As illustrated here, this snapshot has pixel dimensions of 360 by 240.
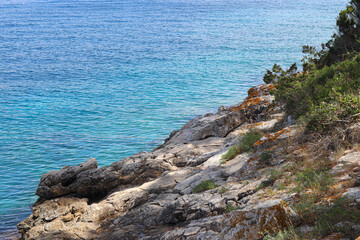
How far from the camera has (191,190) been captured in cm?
915

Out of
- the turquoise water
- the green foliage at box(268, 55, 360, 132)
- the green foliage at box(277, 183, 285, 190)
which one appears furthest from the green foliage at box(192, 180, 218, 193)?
the turquoise water

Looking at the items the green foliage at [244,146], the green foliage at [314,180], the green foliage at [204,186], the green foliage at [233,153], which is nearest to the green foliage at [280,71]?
the green foliage at [244,146]

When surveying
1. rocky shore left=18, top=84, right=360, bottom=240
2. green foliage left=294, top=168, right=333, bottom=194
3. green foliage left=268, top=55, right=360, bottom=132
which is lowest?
rocky shore left=18, top=84, right=360, bottom=240

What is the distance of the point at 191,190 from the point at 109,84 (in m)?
22.7

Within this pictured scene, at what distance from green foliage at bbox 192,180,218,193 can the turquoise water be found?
7.92 meters

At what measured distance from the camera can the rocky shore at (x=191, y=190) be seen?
239 inches

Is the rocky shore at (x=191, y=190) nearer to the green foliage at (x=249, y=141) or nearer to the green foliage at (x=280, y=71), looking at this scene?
the green foliage at (x=249, y=141)

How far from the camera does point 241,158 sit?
9547 millimetres

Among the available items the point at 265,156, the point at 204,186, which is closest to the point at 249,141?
the point at 265,156

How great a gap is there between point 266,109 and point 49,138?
42.8 feet

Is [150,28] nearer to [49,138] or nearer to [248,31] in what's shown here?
[248,31]

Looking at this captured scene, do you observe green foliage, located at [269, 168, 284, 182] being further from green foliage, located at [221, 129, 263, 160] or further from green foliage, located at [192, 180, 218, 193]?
green foliage, located at [221, 129, 263, 160]

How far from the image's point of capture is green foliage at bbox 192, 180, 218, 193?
8633 mm

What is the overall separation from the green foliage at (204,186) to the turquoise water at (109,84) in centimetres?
792
